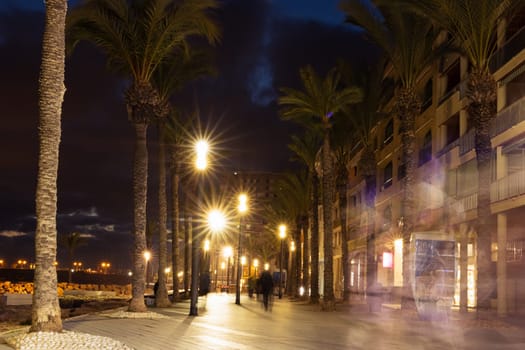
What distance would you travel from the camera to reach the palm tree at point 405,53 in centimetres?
2956

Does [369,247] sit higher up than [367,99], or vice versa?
[367,99]

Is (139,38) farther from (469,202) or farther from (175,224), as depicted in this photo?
(469,202)

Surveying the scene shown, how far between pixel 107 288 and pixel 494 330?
50449 mm

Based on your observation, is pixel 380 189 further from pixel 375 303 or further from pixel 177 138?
pixel 375 303

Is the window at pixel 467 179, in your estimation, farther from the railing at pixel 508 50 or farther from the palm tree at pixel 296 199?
the palm tree at pixel 296 199

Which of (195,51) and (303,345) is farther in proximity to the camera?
(195,51)

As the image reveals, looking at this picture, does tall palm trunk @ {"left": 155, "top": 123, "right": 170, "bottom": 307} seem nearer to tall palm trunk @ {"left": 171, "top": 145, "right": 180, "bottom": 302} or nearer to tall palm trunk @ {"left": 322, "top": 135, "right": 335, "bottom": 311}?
tall palm trunk @ {"left": 171, "top": 145, "right": 180, "bottom": 302}

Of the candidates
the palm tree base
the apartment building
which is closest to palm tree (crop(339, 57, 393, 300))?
the apartment building

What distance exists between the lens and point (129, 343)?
554 inches

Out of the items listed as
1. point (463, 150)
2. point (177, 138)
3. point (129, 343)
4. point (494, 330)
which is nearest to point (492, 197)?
point (463, 150)

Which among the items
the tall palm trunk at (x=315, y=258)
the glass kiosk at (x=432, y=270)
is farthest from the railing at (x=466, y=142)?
the tall palm trunk at (x=315, y=258)

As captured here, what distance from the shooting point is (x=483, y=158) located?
24453 millimetres

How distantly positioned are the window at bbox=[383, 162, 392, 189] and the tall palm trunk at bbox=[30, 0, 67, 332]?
44.9m

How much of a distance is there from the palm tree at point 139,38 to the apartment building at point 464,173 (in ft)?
48.1
